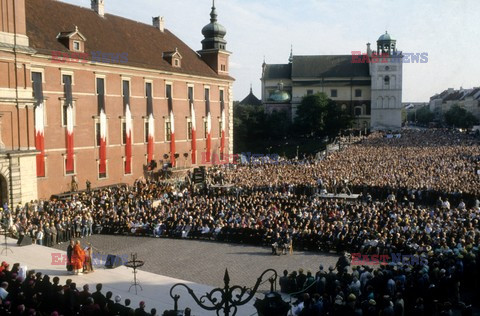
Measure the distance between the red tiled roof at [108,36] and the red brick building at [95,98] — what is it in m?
0.11

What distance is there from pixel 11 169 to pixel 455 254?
80.3ft

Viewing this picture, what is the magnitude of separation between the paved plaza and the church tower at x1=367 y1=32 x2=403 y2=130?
8711 cm

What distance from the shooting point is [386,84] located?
10512 centimetres

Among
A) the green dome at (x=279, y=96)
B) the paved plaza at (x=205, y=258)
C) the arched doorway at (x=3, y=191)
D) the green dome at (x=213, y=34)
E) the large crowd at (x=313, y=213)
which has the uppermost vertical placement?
the green dome at (x=213, y=34)

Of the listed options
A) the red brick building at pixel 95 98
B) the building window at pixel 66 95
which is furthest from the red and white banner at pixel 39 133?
the building window at pixel 66 95

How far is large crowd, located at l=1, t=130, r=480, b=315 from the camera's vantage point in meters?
20.2

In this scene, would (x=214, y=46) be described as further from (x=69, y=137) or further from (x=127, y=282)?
(x=127, y=282)

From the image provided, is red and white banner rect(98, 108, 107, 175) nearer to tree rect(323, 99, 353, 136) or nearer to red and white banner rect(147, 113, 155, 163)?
red and white banner rect(147, 113, 155, 163)

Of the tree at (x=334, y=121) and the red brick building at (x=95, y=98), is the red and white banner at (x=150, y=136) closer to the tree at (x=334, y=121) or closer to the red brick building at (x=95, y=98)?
the red brick building at (x=95, y=98)

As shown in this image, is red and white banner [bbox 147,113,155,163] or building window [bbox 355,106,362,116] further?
building window [bbox 355,106,362,116]

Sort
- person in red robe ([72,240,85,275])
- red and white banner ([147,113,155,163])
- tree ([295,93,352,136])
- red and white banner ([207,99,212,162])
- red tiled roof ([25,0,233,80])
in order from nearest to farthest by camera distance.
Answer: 1. person in red robe ([72,240,85,275])
2. red tiled roof ([25,0,233,80])
3. red and white banner ([147,113,155,163])
4. red and white banner ([207,99,212,162])
5. tree ([295,93,352,136])

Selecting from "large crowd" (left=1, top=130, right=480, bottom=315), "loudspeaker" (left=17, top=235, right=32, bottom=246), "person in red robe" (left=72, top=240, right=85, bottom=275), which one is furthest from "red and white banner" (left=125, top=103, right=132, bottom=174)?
"person in red robe" (left=72, top=240, right=85, bottom=275)

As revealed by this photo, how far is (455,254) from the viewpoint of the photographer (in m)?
16.5

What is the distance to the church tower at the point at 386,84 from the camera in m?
104
